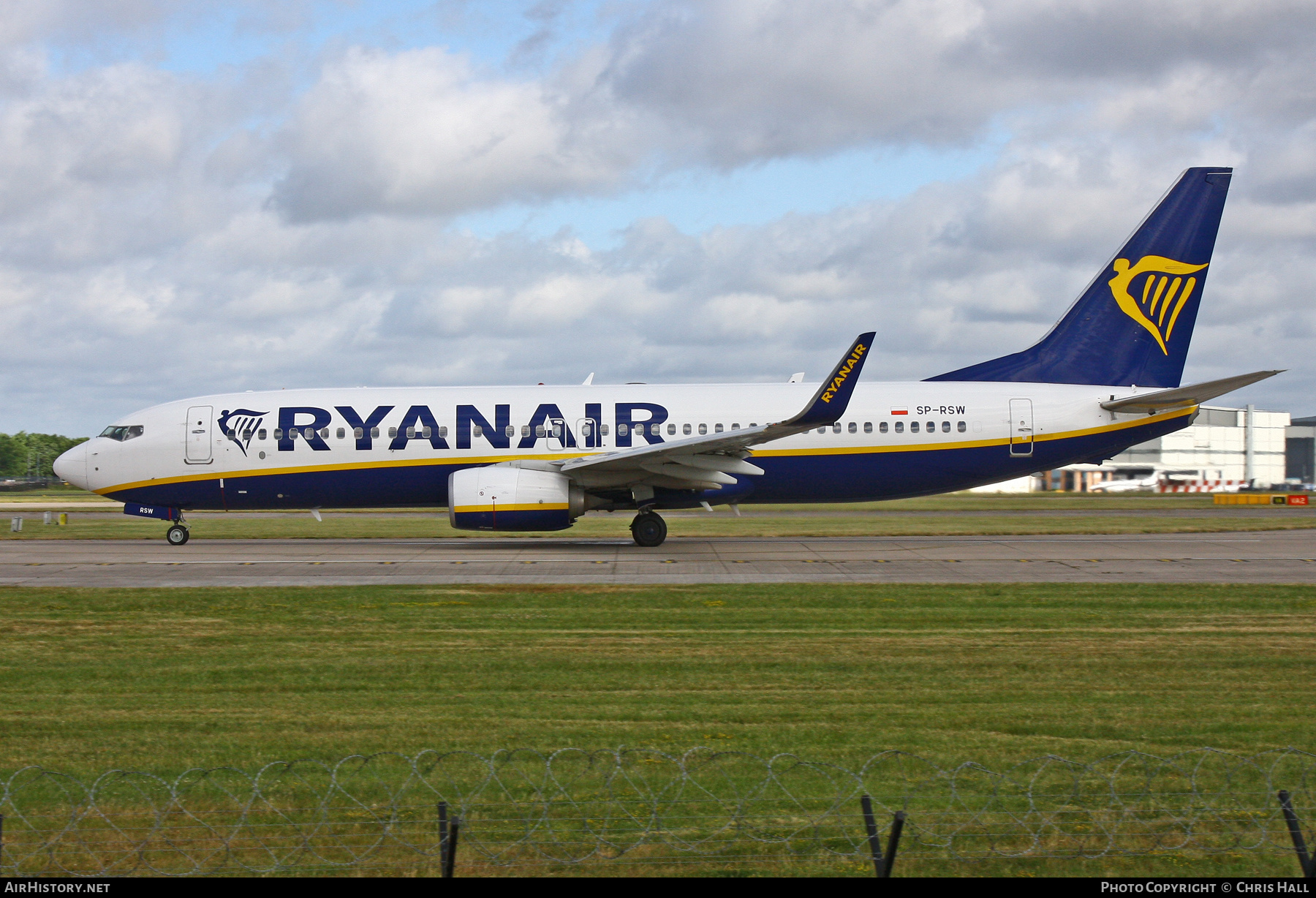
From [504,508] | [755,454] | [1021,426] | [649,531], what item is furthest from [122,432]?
[1021,426]

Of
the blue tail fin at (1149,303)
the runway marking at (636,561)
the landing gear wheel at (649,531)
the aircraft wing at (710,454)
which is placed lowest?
the runway marking at (636,561)

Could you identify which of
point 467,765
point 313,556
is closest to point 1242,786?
point 467,765

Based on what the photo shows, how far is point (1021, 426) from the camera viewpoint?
28.0 m

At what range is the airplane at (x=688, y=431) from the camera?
90.2 ft

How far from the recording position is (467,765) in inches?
326

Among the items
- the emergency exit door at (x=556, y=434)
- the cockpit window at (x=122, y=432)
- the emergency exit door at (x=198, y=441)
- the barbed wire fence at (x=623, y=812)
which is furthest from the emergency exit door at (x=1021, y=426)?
the cockpit window at (x=122, y=432)

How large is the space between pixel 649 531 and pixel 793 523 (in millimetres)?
11918

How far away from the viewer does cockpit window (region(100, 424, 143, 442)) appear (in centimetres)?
2877

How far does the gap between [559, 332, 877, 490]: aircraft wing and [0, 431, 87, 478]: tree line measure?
158211 mm

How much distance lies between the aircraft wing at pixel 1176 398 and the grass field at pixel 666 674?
9291mm

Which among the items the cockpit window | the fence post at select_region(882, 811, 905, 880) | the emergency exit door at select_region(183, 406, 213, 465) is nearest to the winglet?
the emergency exit door at select_region(183, 406, 213, 465)

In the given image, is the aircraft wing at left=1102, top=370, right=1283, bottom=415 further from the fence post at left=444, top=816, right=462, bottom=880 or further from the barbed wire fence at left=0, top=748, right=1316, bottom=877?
the fence post at left=444, top=816, right=462, bottom=880

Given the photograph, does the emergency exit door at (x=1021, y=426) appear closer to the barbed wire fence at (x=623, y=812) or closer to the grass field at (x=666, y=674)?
the grass field at (x=666, y=674)

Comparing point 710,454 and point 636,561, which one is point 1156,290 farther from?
point 636,561
